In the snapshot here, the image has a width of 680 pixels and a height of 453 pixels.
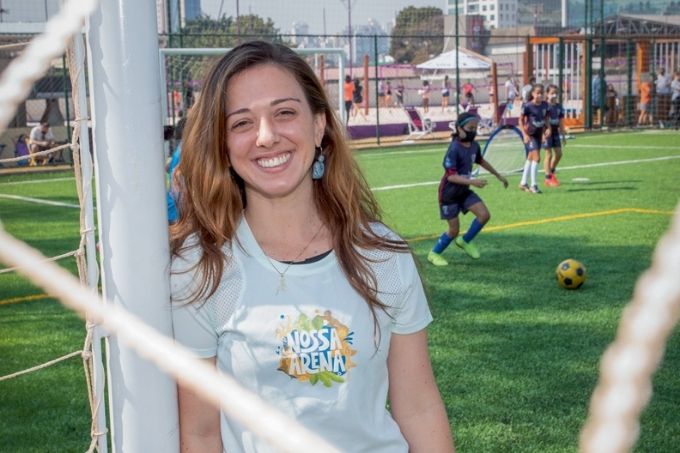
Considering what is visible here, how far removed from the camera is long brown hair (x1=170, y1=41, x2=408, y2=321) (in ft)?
6.58

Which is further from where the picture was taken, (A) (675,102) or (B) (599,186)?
(A) (675,102)

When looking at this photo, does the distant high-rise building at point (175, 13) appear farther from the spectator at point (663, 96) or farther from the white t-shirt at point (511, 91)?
the spectator at point (663, 96)

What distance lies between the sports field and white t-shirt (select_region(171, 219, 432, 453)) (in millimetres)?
381

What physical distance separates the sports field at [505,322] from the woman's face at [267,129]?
0.48m

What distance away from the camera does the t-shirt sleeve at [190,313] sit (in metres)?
1.92

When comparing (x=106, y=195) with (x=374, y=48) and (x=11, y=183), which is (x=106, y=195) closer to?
(x=11, y=183)

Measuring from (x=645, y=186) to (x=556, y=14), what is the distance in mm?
20397

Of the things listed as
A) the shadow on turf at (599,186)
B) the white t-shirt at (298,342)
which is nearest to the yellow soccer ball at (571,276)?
the white t-shirt at (298,342)

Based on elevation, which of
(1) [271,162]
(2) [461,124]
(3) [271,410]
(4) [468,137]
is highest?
(1) [271,162]

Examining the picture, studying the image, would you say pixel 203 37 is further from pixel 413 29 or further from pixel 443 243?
pixel 443 243

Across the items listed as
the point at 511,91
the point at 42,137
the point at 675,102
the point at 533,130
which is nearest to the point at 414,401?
the point at 533,130

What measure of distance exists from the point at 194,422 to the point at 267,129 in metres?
0.61

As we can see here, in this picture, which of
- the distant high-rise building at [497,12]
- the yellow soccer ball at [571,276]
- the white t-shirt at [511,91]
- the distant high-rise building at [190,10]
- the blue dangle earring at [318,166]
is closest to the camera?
the blue dangle earring at [318,166]

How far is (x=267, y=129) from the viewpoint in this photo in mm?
1985
